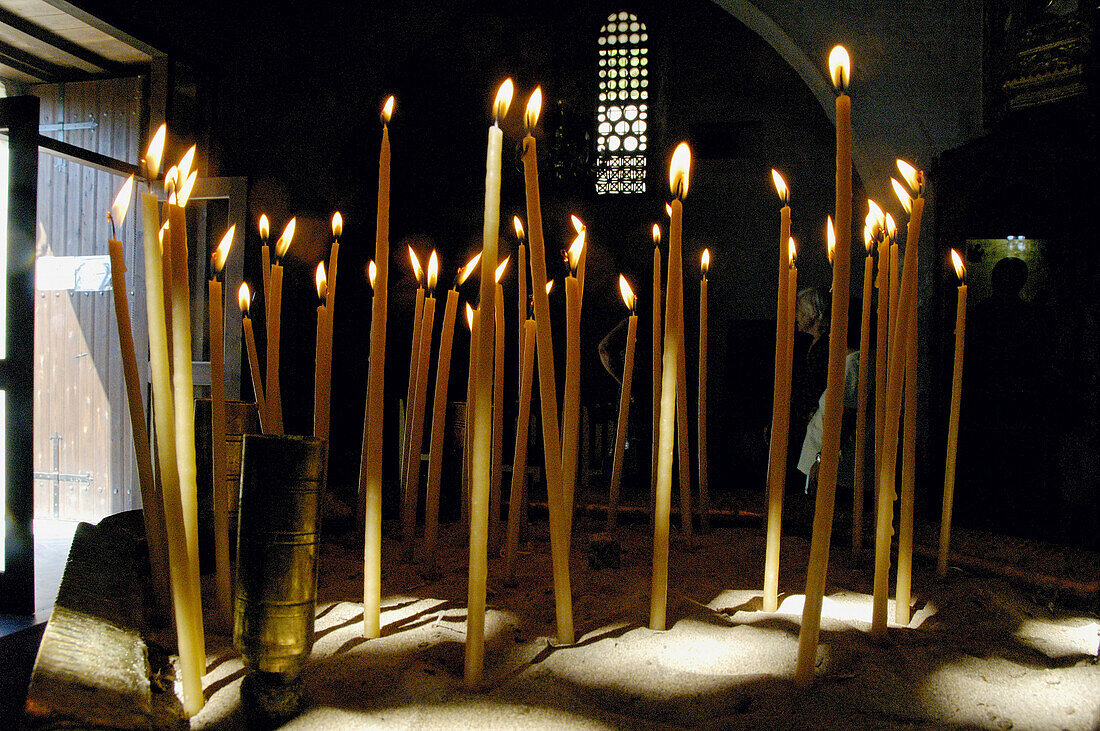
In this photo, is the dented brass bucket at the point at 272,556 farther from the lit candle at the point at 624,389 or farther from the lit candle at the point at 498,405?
the lit candle at the point at 624,389

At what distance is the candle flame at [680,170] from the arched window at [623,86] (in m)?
4.21

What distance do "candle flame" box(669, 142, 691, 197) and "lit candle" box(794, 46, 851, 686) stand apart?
17 centimetres

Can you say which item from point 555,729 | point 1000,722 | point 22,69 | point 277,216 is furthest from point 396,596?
point 22,69

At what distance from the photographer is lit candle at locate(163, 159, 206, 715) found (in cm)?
68

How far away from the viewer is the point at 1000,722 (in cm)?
66

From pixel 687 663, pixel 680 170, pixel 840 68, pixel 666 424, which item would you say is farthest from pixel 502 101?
pixel 687 663

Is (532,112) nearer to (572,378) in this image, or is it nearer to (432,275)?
(572,378)

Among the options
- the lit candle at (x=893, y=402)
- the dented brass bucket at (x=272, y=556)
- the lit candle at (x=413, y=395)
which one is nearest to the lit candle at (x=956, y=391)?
the lit candle at (x=893, y=402)

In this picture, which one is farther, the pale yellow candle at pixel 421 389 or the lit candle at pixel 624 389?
the lit candle at pixel 624 389

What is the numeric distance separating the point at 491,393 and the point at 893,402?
0.57 meters

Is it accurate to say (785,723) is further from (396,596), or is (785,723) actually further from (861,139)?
(861,139)

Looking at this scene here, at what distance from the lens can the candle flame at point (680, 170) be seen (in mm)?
804

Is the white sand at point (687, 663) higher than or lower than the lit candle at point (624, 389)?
lower

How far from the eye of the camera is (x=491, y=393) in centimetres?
79
